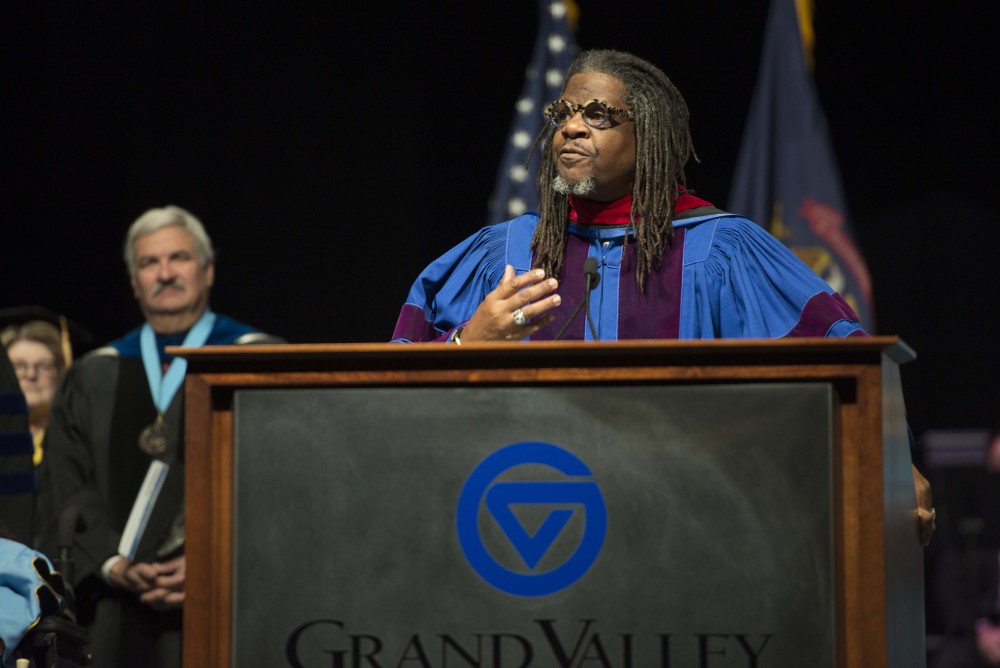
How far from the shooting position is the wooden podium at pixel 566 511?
211 centimetres

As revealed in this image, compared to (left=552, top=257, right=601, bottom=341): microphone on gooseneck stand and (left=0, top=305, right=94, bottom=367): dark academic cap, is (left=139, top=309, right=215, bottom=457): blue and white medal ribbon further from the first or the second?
(left=552, top=257, right=601, bottom=341): microphone on gooseneck stand

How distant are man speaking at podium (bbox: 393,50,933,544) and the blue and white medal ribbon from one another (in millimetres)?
2269

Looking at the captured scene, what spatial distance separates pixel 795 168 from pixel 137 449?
3177 millimetres

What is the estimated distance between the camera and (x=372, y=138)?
6.79 meters

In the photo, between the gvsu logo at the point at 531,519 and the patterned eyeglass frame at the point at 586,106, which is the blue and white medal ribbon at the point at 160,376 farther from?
the gvsu logo at the point at 531,519

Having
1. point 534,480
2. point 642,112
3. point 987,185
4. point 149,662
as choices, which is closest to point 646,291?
point 642,112

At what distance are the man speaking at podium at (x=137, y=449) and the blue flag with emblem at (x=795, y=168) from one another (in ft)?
8.19

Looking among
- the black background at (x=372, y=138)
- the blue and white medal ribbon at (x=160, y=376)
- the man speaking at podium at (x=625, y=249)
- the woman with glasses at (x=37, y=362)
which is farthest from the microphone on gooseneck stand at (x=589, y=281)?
the black background at (x=372, y=138)

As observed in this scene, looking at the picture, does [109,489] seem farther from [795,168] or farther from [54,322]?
[795,168]

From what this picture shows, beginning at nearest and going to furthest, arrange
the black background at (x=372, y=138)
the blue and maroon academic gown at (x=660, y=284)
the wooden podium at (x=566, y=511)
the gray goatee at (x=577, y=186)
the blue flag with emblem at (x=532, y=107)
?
1. the wooden podium at (x=566, y=511)
2. the blue and maroon academic gown at (x=660, y=284)
3. the gray goatee at (x=577, y=186)
4. the blue flag with emblem at (x=532, y=107)
5. the black background at (x=372, y=138)

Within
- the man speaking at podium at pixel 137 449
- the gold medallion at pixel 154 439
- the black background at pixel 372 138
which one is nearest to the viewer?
the man speaking at podium at pixel 137 449

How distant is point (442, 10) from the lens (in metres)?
6.89

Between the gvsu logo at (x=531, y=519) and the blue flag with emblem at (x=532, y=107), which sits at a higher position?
the blue flag with emblem at (x=532, y=107)

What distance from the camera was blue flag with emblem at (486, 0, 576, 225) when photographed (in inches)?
259
